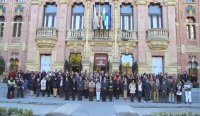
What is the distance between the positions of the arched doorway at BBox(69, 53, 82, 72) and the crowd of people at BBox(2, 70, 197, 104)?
4.71 m

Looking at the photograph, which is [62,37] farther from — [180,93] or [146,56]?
[180,93]

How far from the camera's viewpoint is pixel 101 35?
71.7ft

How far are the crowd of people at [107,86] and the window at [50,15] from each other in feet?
25.7

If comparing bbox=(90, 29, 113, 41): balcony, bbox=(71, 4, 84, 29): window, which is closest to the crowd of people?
bbox=(90, 29, 113, 41): balcony

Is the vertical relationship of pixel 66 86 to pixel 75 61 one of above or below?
below

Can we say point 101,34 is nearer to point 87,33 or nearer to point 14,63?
point 87,33

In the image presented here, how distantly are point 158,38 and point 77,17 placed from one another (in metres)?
9.40

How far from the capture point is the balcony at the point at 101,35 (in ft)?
71.0

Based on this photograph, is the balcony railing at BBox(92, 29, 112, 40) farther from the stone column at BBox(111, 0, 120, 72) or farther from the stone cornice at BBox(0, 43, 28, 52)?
the stone cornice at BBox(0, 43, 28, 52)

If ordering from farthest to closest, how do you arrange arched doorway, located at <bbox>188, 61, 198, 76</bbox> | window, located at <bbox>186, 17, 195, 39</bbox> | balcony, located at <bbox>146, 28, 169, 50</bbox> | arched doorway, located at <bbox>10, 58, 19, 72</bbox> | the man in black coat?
1. arched doorway, located at <bbox>10, 58, 19, 72</bbox>
2. window, located at <bbox>186, 17, 195, 39</bbox>
3. arched doorway, located at <bbox>188, 61, 198, 76</bbox>
4. balcony, located at <bbox>146, 28, 169, 50</bbox>
5. the man in black coat

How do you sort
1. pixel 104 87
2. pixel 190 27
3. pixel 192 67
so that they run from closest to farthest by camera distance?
1. pixel 104 87
2. pixel 192 67
3. pixel 190 27

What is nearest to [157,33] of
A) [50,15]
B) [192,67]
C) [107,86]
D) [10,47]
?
[192,67]

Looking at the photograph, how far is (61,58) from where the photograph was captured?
21734 millimetres

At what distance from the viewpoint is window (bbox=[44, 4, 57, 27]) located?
75.6 ft
